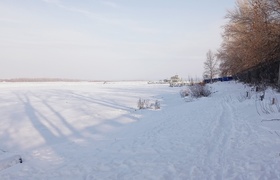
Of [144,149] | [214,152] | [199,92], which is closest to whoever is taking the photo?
[214,152]

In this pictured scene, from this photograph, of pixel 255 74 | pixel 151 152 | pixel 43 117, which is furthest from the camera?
pixel 255 74

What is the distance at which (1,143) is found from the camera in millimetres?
10148

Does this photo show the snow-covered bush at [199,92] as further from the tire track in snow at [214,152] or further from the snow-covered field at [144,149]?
the tire track in snow at [214,152]

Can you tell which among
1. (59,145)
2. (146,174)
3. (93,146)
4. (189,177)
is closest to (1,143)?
(59,145)

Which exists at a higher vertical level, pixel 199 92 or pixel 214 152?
pixel 199 92

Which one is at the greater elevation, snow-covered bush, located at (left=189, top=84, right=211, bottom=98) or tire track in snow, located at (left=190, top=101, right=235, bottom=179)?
snow-covered bush, located at (left=189, top=84, right=211, bottom=98)

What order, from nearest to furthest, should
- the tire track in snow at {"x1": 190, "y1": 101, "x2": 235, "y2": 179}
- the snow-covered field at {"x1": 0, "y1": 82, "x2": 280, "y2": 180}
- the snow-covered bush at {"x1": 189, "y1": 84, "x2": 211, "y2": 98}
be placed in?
the tire track in snow at {"x1": 190, "y1": 101, "x2": 235, "y2": 179}
the snow-covered field at {"x1": 0, "y1": 82, "x2": 280, "y2": 180}
the snow-covered bush at {"x1": 189, "y1": 84, "x2": 211, "y2": 98}

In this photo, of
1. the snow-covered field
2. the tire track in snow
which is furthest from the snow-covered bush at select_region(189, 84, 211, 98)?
the tire track in snow

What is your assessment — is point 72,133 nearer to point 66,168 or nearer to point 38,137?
point 38,137

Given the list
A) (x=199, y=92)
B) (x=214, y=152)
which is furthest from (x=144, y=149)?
(x=199, y=92)

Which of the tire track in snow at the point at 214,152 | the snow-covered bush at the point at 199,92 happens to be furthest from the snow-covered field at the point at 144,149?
the snow-covered bush at the point at 199,92

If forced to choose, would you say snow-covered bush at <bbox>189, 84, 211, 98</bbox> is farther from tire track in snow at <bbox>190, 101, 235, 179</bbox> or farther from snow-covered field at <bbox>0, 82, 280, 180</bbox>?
tire track in snow at <bbox>190, 101, 235, 179</bbox>

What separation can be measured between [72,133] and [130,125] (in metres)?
2.76

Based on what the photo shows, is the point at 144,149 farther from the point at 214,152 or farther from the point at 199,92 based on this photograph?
the point at 199,92
